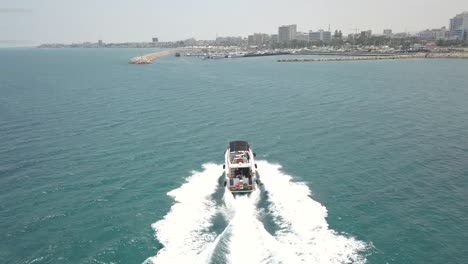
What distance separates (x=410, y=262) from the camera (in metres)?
26.1

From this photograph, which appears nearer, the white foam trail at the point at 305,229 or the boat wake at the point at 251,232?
the boat wake at the point at 251,232

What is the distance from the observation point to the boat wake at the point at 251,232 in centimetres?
2584

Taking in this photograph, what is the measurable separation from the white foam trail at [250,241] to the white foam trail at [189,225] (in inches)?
66.8

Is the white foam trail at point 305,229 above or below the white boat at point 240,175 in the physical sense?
below

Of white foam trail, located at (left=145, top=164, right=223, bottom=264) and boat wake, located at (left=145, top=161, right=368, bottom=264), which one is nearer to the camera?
boat wake, located at (left=145, top=161, right=368, bottom=264)

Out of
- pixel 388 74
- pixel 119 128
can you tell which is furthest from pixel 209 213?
pixel 388 74

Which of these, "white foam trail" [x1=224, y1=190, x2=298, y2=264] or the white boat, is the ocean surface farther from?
the white boat

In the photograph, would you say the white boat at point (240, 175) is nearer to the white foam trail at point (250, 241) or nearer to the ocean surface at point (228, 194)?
the ocean surface at point (228, 194)

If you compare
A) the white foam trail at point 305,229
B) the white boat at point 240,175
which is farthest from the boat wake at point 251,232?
the white boat at point 240,175

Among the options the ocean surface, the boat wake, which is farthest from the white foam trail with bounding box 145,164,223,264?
the ocean surface

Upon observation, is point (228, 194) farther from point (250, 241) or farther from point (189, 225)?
Answer: point (250, 241)

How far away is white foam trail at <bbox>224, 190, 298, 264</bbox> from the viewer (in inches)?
999

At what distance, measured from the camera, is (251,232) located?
28531 millimetres

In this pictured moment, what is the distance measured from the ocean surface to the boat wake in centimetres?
13
